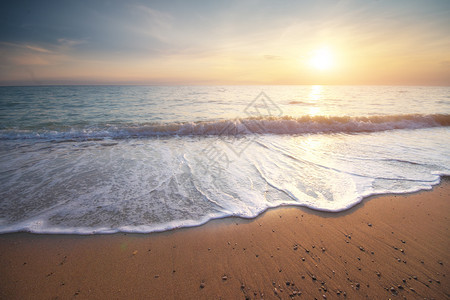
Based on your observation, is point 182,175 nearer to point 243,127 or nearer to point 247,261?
point 247,261

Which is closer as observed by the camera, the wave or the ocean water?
the ocean water

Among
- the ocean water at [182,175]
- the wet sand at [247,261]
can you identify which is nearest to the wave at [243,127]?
the ocean water at [182,175]

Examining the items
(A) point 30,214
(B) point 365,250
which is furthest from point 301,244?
(A) point 30,214

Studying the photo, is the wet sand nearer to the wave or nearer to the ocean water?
the ocean water

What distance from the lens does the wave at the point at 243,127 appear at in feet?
31.2

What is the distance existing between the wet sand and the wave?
25.2 feet

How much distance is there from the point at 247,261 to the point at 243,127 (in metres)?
9.08

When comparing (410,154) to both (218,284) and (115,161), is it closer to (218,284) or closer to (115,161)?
(218,284)

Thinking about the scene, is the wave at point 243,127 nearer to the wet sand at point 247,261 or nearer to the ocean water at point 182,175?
the ocean water at point 182,175

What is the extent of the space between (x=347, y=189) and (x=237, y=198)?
2.64 meters

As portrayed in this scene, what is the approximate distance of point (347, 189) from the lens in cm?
437

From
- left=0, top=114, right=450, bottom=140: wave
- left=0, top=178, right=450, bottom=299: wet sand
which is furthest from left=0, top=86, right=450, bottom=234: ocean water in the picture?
left=0, top=178, right=450, bottom=299: wet sand

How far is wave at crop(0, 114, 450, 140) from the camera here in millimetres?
9516

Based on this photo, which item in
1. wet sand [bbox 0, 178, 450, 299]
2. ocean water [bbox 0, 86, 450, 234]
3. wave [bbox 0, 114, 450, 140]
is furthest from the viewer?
wave [bbox 0, 114, 450, 140]
